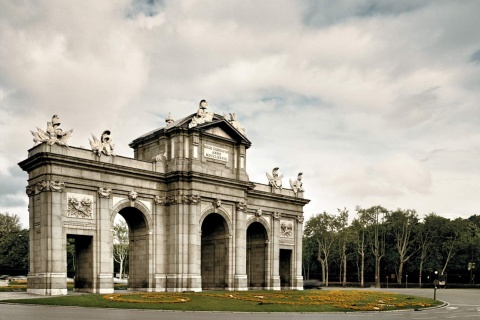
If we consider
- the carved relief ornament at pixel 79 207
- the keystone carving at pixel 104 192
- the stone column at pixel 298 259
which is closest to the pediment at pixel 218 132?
the keystone carving at pixel 104 192

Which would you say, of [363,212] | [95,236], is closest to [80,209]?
[95,236]

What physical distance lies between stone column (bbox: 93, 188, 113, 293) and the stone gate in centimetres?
10

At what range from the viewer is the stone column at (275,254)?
2702 inches

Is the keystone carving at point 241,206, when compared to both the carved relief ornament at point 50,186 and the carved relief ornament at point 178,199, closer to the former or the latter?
the carved relief ornament at point 178,199

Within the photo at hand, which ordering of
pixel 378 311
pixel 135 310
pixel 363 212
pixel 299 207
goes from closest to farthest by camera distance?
pixel 135 310 < pixel 378 311 < pixel 299 207 < pixel 363 212

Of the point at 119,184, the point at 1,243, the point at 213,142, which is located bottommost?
the point at 1,243

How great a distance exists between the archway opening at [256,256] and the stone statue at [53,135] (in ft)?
95.5

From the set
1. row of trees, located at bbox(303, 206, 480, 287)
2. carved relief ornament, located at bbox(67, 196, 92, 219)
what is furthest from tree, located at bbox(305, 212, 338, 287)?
carved relief ornament, located at bbox(67, 196, 92, 219)

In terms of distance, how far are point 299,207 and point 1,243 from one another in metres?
81.9

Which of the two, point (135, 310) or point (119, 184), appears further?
point (119, 184)

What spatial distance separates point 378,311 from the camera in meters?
38.2

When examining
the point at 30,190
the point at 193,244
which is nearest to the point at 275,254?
the point at 193,244

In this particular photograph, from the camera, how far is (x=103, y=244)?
5178 centimetres

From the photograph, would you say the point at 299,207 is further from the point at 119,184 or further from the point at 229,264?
the point at 119,184
